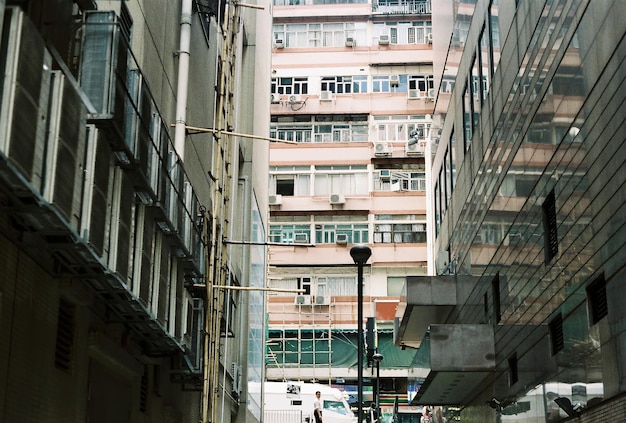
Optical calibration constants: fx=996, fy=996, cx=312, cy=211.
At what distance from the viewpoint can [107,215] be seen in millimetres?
9695

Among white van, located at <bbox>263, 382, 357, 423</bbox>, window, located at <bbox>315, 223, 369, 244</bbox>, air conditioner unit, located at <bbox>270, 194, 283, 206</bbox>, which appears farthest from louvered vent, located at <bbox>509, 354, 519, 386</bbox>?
air conditioner unit, located at <bbox>270, 194, 283, 206</bbox>

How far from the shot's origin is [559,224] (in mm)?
16875

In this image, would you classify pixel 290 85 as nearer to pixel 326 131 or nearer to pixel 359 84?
pixel 326 131

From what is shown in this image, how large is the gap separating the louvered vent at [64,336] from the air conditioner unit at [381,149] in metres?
41.2

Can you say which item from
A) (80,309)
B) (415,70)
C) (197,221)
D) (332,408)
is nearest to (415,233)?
(415,70)

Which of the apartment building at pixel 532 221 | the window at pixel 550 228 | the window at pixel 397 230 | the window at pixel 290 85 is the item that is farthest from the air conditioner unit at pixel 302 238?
the window at pixel 550 228

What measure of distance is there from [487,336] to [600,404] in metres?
9.03

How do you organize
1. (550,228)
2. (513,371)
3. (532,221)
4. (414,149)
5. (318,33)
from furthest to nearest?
(318,33)
(414,149)
(513,371)
(532,221)
(550,228)

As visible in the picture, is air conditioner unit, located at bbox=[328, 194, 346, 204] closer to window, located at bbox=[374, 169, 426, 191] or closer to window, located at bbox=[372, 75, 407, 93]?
window, located at bbox=[374, 169, 426, 191]

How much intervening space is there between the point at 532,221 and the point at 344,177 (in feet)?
108

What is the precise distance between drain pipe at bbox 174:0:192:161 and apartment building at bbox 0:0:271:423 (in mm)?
27

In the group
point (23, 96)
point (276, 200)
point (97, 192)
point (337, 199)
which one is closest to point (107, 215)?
point (97, 192)

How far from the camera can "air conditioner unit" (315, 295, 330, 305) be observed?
165ft

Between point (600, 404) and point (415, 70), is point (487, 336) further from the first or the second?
point (415, 70)
